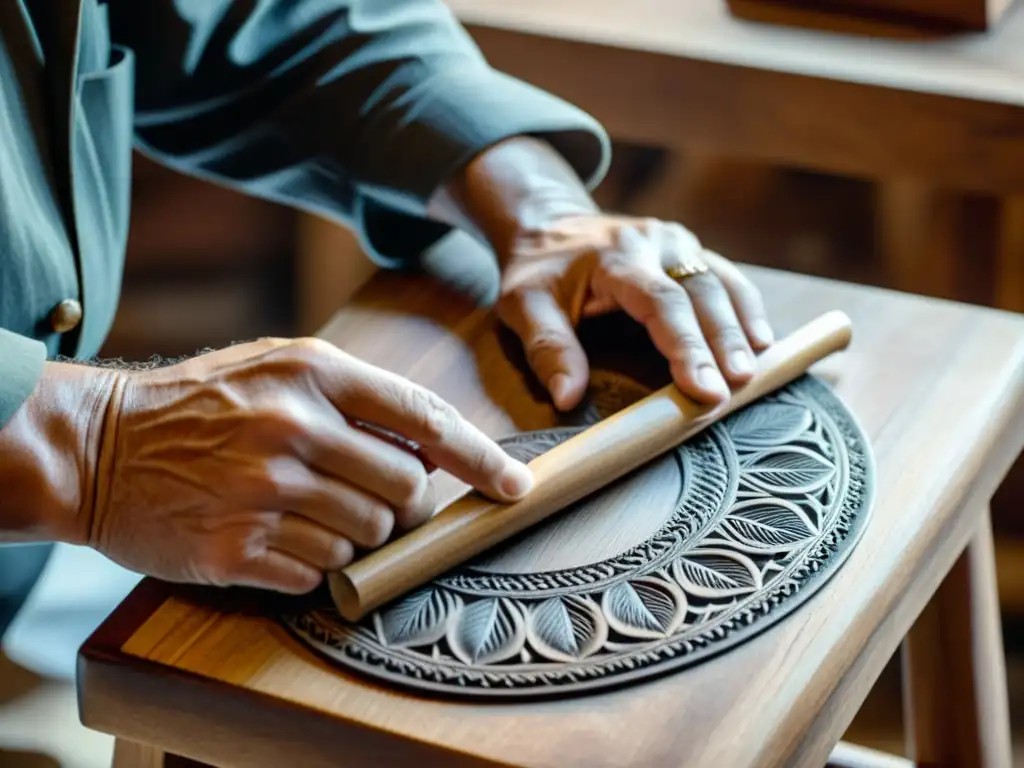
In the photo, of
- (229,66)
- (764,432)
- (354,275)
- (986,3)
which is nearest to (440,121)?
(229,66)

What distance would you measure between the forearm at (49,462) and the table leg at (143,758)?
143 millimetres

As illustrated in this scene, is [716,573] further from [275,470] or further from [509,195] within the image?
[509,195]

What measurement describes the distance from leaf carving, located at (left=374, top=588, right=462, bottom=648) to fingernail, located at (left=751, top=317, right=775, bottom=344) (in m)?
0.30

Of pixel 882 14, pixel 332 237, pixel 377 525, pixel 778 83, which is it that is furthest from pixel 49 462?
pixel 332 237

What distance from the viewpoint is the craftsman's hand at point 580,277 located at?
0.95m

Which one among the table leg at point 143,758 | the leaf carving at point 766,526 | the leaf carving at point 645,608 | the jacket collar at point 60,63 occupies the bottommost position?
the table leg at point 143,758

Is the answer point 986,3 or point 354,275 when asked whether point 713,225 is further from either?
point 986,3

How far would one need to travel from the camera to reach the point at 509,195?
107 cm

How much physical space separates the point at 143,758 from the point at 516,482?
28cm

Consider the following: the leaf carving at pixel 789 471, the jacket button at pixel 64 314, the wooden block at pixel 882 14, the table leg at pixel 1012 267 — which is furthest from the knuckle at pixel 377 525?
the table leg at pixel 1012 267

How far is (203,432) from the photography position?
79 cm

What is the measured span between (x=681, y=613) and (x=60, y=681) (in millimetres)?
473

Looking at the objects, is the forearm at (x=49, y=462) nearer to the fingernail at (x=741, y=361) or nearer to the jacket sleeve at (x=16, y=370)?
the jacket sleeve at (x=16, y=370)

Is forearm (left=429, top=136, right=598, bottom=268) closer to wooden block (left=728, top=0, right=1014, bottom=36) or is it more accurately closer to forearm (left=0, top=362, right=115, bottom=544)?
forearm (left=0, top=362, right=115, bottom=544)
